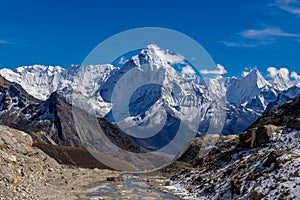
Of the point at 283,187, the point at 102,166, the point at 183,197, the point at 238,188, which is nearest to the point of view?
the point at 283,187

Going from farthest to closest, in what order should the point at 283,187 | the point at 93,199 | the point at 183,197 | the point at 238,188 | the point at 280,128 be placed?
1. the point at 280,128
2. the point at 183,197
3. the point at 93,199
4. the point at 238,188
5. the point at 283,187

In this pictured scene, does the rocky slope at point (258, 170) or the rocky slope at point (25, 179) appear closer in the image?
the rocky slope at point (258, 170)

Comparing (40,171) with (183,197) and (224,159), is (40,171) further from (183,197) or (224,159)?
(224,159)

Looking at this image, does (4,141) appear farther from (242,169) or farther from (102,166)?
(102,166)

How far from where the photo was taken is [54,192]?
2501 inches

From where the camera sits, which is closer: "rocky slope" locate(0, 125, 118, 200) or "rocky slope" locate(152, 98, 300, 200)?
"rocky slope" locate(152, 98, 300, 200)

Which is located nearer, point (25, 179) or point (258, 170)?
point (258, 170)

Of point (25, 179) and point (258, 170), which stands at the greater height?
point (258, 170)

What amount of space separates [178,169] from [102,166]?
90.3m

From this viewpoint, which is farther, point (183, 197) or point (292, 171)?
point (183, 197)

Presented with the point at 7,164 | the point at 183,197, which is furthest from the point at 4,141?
the point at 183,197

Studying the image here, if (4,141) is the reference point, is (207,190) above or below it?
below

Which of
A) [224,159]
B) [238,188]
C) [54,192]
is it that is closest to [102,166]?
[224,159]

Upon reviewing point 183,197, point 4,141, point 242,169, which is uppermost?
point 4,141
